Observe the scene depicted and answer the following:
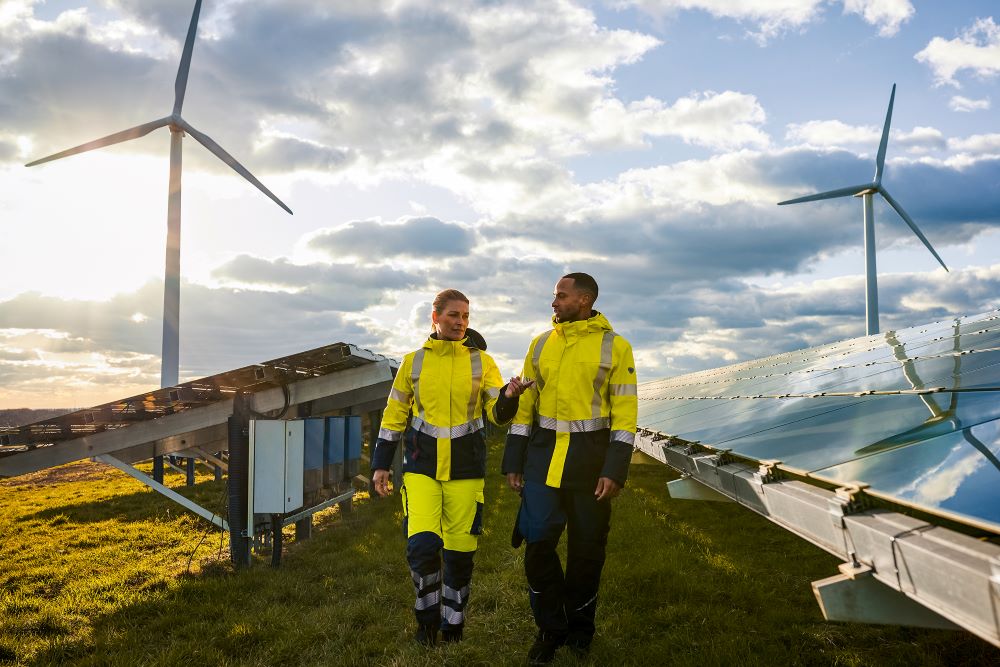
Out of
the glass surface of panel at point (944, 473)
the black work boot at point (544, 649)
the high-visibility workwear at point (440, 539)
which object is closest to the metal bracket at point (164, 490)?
the high-visibility workwear at point (440, 539)

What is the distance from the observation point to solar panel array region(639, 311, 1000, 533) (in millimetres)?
2996

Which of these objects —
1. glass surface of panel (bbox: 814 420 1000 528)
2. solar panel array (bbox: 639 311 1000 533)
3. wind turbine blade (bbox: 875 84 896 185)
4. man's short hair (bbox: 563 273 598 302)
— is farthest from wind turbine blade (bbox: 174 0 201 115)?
wind turbine blade (bbox: 875 84 896 185)

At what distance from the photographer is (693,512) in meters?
9.09

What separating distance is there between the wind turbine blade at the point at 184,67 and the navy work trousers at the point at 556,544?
25.8m

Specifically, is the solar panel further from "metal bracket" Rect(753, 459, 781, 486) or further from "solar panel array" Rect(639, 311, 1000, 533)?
"metal bracket" Rect(753, 459, 781, 486)

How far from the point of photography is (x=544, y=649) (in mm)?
4297

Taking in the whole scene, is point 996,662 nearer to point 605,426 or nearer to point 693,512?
point 605,426

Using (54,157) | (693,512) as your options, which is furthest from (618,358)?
(54,157)

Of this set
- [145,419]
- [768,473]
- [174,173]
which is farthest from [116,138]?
[768,473]

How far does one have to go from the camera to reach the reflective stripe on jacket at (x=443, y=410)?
4.71 meters

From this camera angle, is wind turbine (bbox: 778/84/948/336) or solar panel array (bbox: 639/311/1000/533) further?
wind turbine (bbox: 778/84/948/336)

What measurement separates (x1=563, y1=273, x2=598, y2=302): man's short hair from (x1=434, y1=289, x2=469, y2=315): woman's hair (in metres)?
0.88

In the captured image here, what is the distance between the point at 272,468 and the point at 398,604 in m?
2.79

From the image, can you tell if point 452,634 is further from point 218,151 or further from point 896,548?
point 218,151
